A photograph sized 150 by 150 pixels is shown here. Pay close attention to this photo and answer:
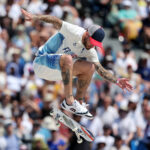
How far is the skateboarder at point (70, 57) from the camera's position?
8.91 m

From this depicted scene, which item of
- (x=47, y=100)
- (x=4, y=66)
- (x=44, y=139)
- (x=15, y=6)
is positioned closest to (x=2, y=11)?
(x=15, y=6)

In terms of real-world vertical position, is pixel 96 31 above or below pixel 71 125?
above

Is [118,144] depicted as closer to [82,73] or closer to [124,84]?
[124,84]

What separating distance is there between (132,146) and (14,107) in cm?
314

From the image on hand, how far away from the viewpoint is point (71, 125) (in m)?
9.77

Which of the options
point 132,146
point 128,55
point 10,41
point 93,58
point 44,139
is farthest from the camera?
point 128,55

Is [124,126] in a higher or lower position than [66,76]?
lower

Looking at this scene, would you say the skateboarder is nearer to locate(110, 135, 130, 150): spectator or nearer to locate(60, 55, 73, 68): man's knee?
locate(60, 55, 73, 68): man's knee

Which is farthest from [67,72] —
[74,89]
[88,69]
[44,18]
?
[74,89]

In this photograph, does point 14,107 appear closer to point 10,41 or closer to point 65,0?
point 10,41

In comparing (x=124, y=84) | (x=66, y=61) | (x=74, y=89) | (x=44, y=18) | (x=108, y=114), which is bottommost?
(x=108, y=114)

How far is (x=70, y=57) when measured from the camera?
8812 mm

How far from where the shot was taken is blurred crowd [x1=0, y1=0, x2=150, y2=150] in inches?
495

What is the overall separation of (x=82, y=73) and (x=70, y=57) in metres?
0.64
